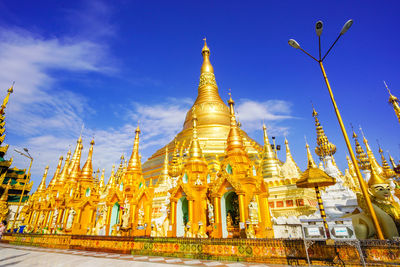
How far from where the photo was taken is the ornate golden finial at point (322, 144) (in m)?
21.2

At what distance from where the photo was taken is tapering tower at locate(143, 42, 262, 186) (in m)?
25.3

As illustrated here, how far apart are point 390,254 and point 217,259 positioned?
4.98 metres

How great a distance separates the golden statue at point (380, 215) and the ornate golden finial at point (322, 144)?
49.4 feet

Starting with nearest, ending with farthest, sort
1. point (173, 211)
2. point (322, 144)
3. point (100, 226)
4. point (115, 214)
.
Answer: point (173, 211)
point (100, 226)
point (115, 214)
point (322, 144)

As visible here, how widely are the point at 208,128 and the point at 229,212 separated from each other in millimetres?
17175

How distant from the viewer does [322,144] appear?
21.4 m

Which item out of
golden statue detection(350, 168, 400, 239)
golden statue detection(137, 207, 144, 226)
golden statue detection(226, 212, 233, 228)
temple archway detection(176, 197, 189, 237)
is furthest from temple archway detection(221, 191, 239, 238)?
golden statue detection(137, 207, 144, 226)

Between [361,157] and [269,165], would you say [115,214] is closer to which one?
[269,165]

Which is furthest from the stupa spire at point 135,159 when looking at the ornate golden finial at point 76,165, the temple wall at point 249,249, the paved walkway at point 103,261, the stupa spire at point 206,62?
the stupa spire at point 206,62

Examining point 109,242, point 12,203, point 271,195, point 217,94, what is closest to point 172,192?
point 109,242

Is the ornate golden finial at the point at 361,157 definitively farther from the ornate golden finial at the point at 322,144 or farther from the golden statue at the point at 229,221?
the golden statue at the point at 229,221

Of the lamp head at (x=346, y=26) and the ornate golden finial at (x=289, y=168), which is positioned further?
the ornate golden finial at (x=289, y=168)

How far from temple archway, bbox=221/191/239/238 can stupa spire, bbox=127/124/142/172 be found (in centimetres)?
844

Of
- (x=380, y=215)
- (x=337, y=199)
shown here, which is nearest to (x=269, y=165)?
(x=337, y=199)
